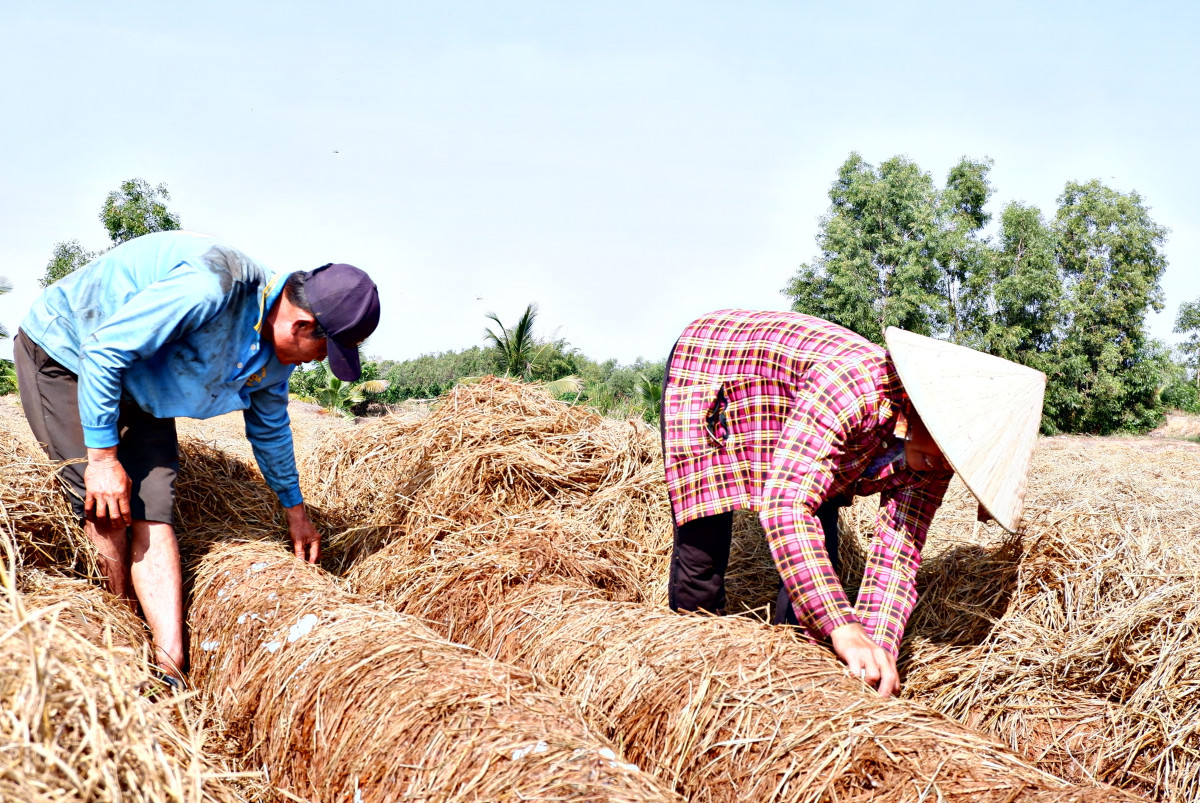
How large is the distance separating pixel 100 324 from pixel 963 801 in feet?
10.1

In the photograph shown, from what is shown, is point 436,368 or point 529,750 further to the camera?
point 436,368

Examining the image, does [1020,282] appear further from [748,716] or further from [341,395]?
[748,716]

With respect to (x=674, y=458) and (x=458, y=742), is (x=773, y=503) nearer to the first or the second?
(x=674, y=458)

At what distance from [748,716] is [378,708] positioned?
0.96 metres

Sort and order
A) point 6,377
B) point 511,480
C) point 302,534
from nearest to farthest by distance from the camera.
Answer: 1. point 302,534
2. point 511,480
3. point 6,377

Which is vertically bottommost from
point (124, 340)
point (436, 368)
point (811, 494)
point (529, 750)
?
point (436, 368)

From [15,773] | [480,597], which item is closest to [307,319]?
[480,597]

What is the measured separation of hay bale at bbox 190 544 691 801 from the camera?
1.78 m

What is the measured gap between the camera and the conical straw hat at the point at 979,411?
2.29 m

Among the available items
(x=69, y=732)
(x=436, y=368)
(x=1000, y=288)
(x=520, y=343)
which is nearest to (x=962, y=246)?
(x=1000, y=288)

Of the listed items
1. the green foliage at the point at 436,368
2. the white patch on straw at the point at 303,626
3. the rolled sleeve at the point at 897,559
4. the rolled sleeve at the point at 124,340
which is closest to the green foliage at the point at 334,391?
the green foliage at the point at 436,368

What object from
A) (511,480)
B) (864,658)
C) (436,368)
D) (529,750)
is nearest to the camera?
(529,750)

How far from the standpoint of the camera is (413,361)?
51906 millimetres

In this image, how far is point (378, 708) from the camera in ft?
6.95
